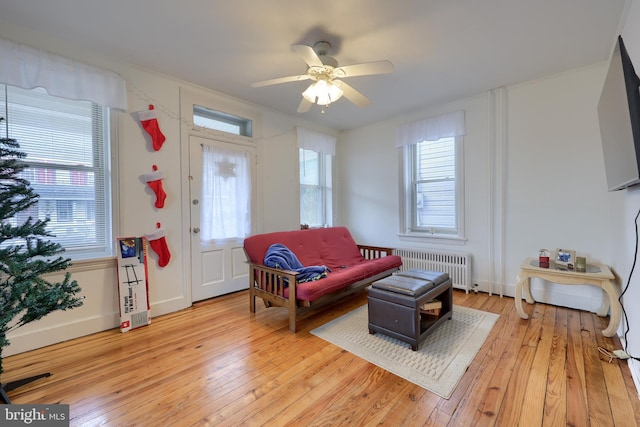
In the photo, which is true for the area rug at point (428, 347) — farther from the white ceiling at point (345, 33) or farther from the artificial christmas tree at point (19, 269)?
the white ceiling at point (345, 33)

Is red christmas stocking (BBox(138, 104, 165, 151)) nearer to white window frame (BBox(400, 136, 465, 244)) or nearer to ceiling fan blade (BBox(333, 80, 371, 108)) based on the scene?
ceiling fan blade (BBox(333, 80, 371, 108))

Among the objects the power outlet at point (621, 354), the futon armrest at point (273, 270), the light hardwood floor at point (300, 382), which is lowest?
Answer: the light hardwood floor at point (300, 382)

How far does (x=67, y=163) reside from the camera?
7.59 ft

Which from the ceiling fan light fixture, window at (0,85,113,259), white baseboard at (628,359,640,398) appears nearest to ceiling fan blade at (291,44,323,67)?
the ceiling fan light fixture

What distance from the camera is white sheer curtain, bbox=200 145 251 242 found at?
317 centimetres

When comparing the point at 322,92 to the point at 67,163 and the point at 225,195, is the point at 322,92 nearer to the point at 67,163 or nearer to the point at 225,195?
the point at 225,195

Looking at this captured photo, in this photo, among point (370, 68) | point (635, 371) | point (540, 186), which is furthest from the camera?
point (540, 186)

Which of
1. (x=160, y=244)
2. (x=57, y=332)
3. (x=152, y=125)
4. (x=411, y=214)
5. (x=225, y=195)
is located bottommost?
(x=57, y=332)

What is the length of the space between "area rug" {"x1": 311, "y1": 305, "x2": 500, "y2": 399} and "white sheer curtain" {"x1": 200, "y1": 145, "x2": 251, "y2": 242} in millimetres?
1696

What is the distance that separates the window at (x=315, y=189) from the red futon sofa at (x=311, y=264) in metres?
0.81

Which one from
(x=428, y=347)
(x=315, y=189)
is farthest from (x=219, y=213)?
(x=428, y=347)

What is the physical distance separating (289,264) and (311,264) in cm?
46

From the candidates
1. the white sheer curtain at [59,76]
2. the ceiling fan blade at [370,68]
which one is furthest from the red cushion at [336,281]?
the white sheer curtain at [59,76]

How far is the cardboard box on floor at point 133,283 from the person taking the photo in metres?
2.45
